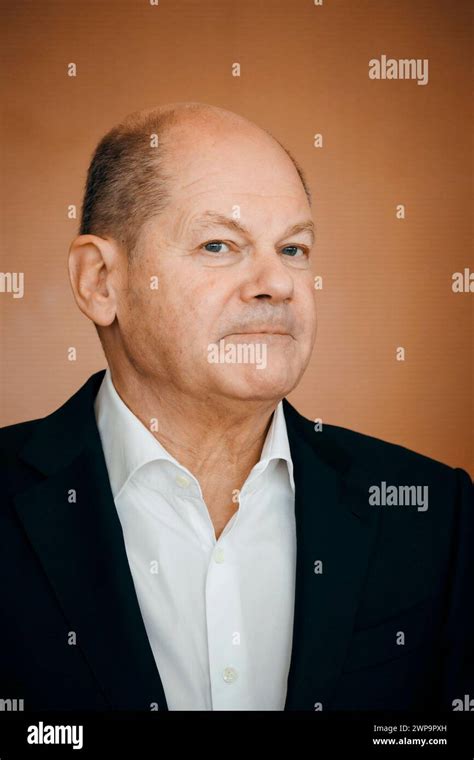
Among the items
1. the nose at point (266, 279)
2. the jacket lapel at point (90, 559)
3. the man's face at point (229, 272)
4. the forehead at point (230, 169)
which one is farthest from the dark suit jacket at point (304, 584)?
the forehead at point (230, 169)

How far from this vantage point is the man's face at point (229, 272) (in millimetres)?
1515

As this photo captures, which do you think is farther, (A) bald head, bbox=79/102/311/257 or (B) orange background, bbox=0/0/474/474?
(B) orange background, bbox=0/0/474/474

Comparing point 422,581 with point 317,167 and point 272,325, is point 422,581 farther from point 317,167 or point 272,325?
point 317,167

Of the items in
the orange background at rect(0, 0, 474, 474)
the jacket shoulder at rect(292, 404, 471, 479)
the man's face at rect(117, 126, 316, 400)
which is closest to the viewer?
the man's face at rect(117, 126, 316, 400)

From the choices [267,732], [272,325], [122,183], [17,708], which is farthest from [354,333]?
[17,708]

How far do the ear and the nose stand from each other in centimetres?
29

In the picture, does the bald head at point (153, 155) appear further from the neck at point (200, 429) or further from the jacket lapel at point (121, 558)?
the jacket lapel at point (121, 558)

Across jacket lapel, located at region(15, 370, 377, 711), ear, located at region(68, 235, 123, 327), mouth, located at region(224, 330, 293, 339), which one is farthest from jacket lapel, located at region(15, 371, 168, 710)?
mouth, located at region(224, 330, 293, 339)

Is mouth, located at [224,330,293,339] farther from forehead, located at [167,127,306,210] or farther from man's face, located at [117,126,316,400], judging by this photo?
forehead, located at [167,127,306,210]

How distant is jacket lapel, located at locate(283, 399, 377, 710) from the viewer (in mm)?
1465

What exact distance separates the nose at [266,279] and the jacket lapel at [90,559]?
0.42m

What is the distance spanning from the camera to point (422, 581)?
1.64m

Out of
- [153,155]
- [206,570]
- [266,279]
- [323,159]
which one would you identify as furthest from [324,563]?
[323,159]

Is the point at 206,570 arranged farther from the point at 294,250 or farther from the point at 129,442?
the point at 294,250
